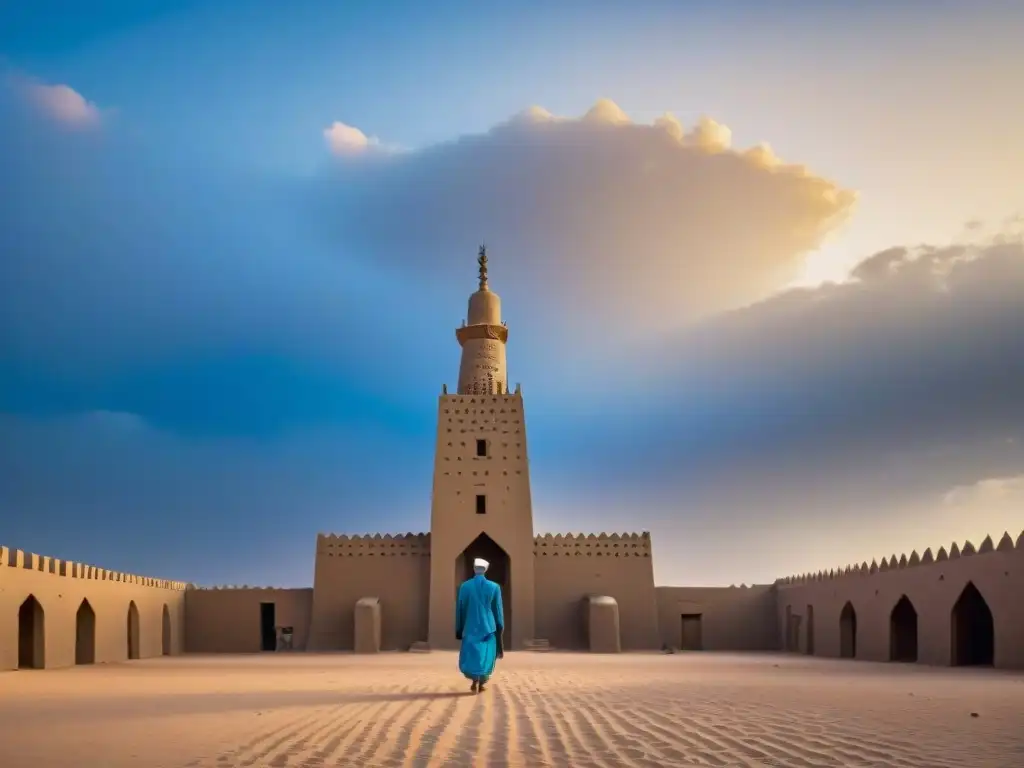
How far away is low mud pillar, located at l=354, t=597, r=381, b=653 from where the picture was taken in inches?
1063

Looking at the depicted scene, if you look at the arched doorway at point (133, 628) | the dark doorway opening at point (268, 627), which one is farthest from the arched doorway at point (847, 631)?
the arched doorway at point (133, 628)

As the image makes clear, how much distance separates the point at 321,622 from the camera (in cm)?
2870

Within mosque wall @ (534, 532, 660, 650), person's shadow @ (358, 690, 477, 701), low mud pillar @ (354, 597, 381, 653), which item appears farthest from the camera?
mosque wall @ (534, 532, 660, 650)

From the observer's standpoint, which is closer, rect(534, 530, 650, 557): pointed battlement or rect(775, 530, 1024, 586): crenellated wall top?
rect(775, 530, 1024, 586): crenellated wall top

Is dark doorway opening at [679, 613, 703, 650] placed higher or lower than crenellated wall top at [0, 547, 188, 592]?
lower

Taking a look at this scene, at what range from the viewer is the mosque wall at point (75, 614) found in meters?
17.6

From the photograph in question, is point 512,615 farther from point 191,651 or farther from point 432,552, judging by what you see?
point 191,651

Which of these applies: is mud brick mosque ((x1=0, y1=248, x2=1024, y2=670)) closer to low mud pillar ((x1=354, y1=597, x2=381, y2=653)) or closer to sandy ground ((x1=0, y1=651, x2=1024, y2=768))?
low mud pillar ((x1=354, y1=597, x2=381, y2=653))

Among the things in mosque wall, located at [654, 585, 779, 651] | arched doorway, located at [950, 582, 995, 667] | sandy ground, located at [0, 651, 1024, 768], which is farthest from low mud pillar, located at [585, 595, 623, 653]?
sandy ground, located at [0, 651, 1024, 768]

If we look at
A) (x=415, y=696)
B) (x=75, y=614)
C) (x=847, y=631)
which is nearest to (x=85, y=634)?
(x=75, y=614)

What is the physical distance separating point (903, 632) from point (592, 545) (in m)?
10.2

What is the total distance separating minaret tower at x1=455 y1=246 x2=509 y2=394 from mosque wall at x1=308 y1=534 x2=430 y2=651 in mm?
5013

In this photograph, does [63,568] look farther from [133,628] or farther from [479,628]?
[479,628]

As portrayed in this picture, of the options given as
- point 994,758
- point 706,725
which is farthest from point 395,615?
point 994,758
